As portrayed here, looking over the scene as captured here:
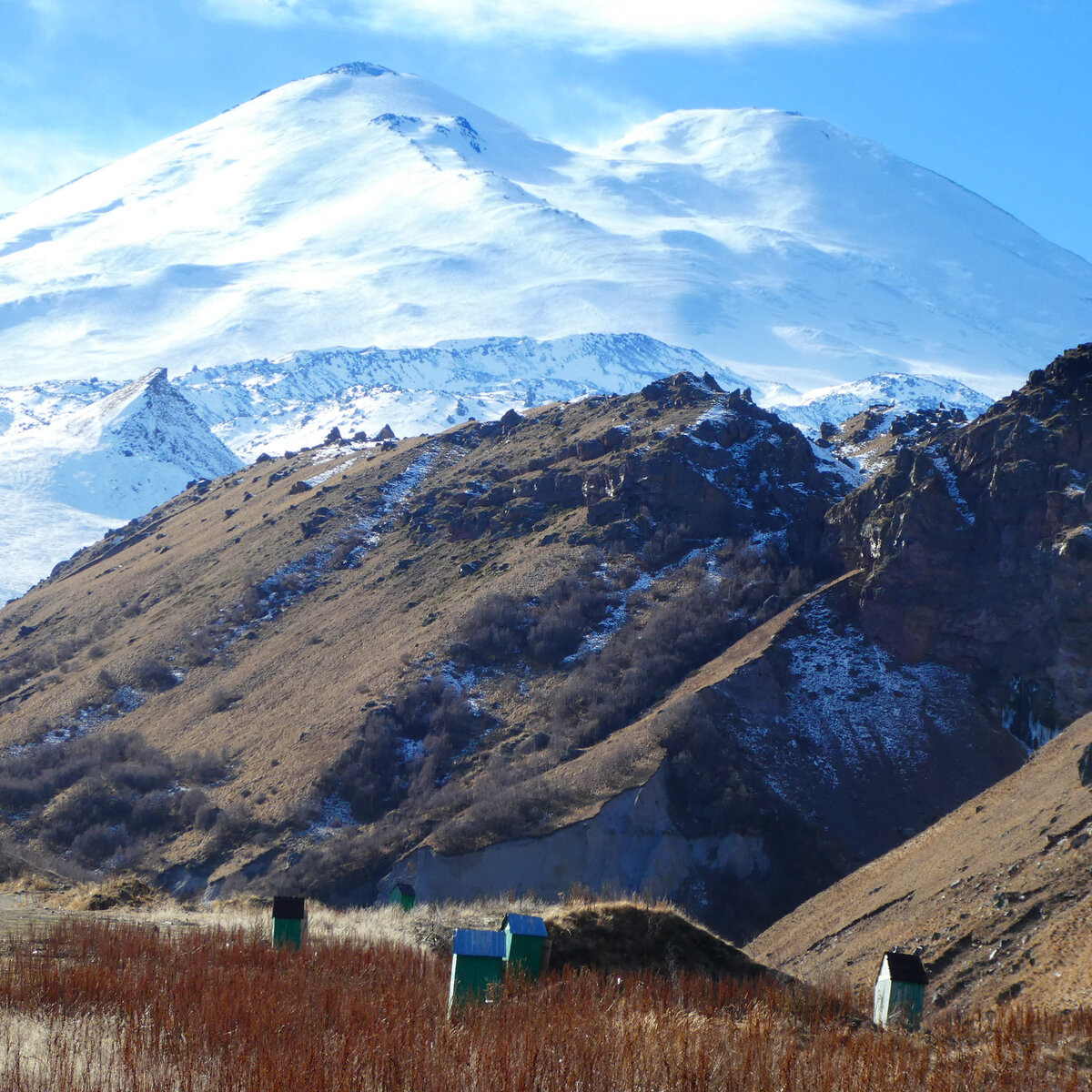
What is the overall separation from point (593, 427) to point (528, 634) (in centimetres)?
2000

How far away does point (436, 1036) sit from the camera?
10.9 m

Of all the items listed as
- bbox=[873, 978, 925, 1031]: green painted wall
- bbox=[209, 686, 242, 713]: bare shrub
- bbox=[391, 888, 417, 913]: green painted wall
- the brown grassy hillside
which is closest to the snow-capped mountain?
the brown grassy hillside

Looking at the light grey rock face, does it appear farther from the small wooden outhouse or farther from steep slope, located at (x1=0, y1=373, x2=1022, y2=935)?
Answer: the small wooden outhouse

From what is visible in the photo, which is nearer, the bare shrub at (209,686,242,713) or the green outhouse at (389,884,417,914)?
the green outhouse at (389,884,417,914)

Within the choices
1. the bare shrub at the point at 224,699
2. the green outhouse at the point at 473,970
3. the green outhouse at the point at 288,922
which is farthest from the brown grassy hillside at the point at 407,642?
the green outhouse at the point at 473,970

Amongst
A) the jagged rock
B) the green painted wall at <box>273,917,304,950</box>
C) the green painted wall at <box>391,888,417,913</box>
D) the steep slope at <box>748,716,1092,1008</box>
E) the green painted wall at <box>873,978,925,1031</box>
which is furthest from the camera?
the jagged rock

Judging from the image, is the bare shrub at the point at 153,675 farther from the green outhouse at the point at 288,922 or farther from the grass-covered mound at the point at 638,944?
the grass-covered mound at the point at 638,944

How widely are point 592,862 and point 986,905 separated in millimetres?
15393

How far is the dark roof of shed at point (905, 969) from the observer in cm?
1375

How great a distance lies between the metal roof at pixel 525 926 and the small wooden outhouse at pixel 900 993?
12.7 ft

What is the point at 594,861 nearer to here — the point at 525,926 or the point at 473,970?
the point at 525,926

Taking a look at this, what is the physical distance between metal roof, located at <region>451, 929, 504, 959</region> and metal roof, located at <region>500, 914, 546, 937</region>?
1.52ft

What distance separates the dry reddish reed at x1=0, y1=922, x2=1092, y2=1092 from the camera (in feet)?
31.4

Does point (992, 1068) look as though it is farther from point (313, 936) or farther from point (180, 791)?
point (180, 791)
